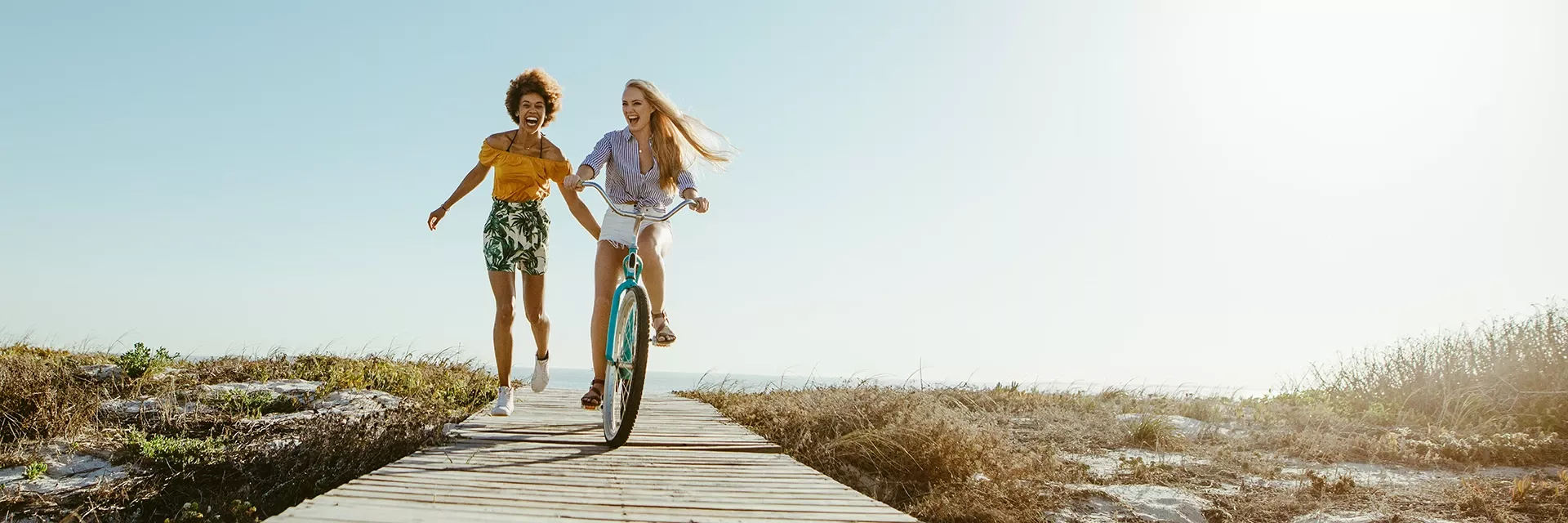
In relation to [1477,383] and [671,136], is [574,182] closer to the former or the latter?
[671,136]

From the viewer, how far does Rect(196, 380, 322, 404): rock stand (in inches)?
271

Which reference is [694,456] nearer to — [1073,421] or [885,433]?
[885,433]

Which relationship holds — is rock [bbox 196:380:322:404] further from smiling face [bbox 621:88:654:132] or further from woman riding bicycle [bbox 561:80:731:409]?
smiling face [bbox 621:88:654:132]

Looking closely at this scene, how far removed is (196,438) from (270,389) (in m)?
1.31

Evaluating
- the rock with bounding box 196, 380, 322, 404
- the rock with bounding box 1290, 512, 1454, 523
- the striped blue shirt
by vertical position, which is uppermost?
the striped blue shirt

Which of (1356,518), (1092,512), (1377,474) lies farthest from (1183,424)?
(1092,512)

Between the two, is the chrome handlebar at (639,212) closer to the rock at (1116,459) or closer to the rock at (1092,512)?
the rock at (1092,512)

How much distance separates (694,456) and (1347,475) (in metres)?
4.35

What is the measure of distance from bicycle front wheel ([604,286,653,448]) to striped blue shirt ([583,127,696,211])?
3.23ft

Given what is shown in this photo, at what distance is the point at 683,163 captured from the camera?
5.62 metres

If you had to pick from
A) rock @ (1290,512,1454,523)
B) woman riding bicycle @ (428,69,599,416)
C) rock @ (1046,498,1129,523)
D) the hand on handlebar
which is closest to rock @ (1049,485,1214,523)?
rock @ (1046,498,1129,523)

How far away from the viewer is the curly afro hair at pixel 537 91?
5941mm

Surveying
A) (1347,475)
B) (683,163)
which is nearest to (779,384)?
(683,163)

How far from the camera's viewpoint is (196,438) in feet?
19.3
